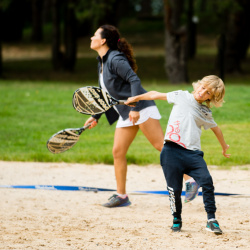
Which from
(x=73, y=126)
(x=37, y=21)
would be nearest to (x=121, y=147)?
(x=73, y=126)

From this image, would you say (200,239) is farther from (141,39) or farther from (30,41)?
(30,41)

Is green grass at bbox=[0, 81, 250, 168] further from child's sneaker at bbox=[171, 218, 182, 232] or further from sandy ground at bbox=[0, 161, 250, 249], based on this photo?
child's sneaker at bbox=[171, 218, 182, 232]

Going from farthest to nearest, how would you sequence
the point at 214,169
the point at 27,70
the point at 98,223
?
1. the point at 27,70
2. the point at 214,169
3. the point at 98,223

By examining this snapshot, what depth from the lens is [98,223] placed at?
503 centimetres

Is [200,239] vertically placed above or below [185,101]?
below

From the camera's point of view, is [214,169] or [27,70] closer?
[214,169]

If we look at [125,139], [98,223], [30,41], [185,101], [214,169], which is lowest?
[30,41]

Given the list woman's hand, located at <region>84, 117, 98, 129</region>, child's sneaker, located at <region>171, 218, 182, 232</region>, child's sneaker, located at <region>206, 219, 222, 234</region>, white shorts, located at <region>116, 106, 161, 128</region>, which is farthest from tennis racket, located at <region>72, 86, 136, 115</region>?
child's sneaker, located at <region>206, 219, 222, 234</region>

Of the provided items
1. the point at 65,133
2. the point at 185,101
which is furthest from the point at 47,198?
the point at 185,101

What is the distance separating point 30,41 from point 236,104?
28522mm

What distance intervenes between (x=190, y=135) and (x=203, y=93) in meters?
0.37

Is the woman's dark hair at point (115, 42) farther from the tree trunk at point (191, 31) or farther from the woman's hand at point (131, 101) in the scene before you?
the tree trunk at point (191, 31)

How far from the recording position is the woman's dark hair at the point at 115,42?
547 centimetres

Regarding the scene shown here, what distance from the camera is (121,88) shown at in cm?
538
